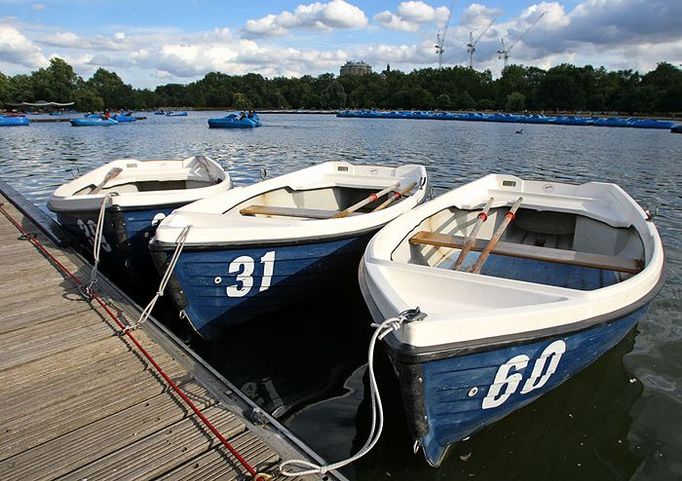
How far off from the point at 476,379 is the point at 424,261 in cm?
260

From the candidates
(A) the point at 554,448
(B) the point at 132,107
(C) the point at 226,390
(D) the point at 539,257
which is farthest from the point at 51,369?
(B) the point at 132,107

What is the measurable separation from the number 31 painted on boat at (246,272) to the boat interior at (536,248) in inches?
53.9

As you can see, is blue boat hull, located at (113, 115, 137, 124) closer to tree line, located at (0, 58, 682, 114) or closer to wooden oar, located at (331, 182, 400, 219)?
tree line, located at (0, 58, 682, 114)

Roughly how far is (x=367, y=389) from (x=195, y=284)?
210cm

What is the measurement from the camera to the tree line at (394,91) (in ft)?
292

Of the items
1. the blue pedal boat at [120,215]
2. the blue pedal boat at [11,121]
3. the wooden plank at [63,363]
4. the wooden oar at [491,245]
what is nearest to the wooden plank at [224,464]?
the wooden plank at [63,363]

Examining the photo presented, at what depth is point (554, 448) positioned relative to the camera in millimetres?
3885

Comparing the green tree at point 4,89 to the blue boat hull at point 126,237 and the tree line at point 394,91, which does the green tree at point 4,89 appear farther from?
the blue boat hull at point 126,237

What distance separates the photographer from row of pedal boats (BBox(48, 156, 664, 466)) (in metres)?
3.03

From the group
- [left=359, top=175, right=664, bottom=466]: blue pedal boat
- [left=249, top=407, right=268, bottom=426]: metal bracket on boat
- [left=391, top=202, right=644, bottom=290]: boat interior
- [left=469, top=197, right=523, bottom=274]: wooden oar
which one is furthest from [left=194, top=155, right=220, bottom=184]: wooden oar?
[left=249, top=407, right=268, bottom=426]: metal bracket on boat

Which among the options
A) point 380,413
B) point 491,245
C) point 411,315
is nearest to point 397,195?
point 491,245

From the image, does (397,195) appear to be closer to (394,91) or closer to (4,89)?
(4,89)

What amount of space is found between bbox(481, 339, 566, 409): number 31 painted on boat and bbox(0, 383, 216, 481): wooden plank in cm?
210

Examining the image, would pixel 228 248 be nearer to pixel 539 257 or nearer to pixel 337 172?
pixel 539 257
